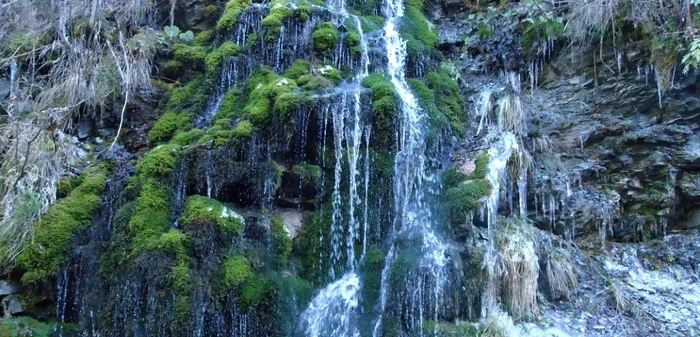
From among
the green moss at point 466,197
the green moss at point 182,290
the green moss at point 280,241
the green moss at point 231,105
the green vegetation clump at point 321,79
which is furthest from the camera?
the green moss at point 231,105

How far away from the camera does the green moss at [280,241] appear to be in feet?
17.8

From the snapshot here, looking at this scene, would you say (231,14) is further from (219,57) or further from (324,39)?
(324,39)

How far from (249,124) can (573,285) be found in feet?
12.0

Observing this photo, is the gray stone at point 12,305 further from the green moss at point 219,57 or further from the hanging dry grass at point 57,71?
the green moss at point 219,57

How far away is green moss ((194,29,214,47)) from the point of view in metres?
7.84

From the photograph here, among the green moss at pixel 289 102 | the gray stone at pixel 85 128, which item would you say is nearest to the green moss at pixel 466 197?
the green moss at pixel 289 102

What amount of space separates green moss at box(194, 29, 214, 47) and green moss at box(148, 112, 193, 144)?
1.43 metres

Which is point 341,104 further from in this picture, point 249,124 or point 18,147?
point 18,147

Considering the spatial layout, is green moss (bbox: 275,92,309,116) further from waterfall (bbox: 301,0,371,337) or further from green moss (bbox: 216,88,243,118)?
green moss (bbox: 216,88,243,118)

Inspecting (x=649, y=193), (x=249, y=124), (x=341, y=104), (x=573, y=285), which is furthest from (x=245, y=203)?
(x=649, y=193)

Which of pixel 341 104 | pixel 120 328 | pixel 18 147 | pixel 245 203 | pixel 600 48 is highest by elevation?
pixel 600 48

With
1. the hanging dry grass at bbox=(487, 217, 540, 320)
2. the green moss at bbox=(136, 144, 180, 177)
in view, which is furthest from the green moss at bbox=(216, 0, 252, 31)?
the hanging dry grass at bbox=(487, 217, 540, 320)

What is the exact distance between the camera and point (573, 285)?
558 cm

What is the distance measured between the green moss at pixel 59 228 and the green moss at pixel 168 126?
80 cm
